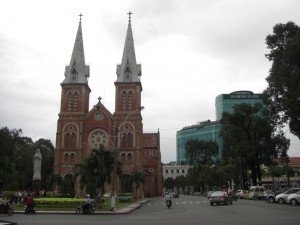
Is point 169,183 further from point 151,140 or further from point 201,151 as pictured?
point 201,151

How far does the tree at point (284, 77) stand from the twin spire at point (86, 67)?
124ft

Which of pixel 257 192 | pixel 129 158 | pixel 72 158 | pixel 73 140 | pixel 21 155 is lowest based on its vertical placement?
pixel 257 192

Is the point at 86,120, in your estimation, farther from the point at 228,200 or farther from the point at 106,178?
the point at 228,200

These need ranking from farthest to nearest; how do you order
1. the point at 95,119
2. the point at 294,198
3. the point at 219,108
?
the point at 219,108, the point at 95,119, the point at 294,198

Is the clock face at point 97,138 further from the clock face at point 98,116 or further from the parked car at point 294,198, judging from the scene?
the parked car at point 294,198

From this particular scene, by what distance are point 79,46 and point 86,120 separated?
14.5 metres

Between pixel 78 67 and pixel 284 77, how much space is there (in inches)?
1862

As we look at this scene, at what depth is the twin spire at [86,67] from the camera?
7062 cm

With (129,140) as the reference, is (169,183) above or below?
below

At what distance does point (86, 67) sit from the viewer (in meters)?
72.6

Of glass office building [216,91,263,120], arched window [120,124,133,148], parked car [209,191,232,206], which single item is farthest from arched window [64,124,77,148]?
glass office building [216,91,263,120]

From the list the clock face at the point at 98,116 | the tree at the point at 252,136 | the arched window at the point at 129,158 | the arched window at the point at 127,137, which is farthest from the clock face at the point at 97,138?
the tree at the point at 252,136

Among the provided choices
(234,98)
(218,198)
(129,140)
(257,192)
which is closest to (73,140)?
(129,140)

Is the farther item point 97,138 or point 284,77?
point 97,138
